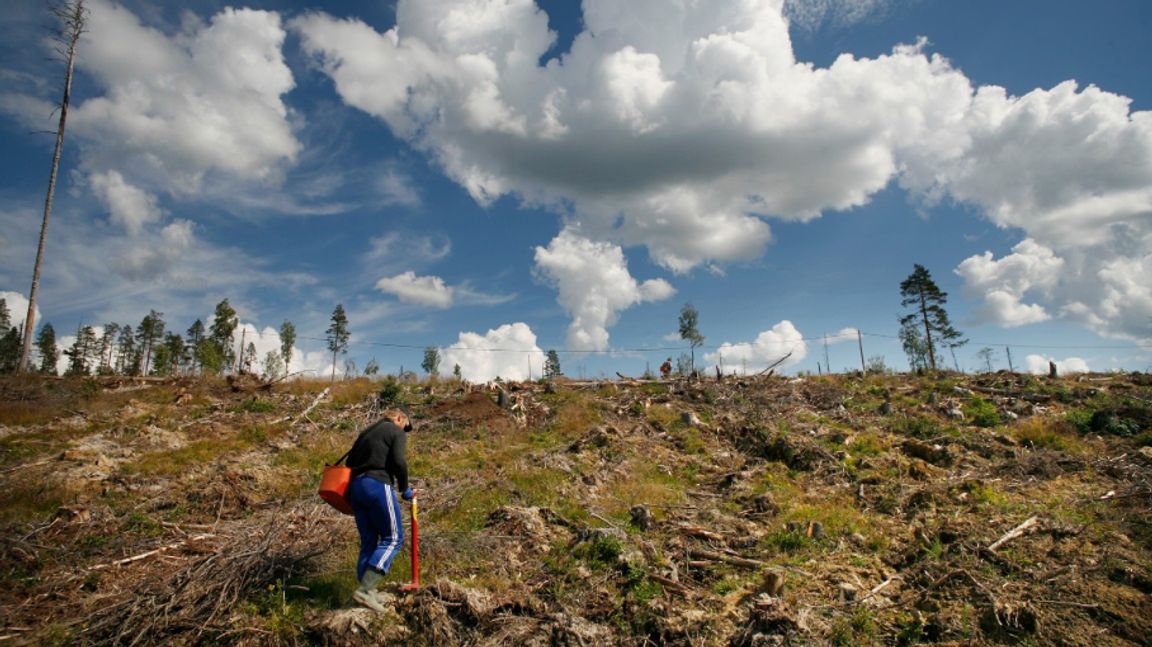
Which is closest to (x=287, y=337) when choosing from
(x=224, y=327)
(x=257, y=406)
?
(x=224, y=327)

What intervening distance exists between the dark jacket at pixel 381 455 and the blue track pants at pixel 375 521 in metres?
0.10

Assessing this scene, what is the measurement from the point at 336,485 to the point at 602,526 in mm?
4361

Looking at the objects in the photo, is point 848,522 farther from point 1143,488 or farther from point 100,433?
point 100,433

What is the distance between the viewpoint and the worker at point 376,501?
16.3ft

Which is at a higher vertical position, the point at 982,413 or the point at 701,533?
the point at 982,413

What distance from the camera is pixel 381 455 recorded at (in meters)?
5.14

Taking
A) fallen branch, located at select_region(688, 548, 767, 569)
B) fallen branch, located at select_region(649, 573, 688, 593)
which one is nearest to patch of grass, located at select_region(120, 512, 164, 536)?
fallen branch, located at select_region(649, 573, 688, 593)

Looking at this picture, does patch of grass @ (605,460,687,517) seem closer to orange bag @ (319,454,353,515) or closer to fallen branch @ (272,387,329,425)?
orange bag @ (319,454,353,515)

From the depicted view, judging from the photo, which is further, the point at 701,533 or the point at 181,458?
the point at 181,458

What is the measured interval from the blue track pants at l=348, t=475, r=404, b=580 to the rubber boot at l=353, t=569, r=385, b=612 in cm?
7

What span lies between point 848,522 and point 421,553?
20.6 feet

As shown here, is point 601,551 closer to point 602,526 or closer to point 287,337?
point 602,526

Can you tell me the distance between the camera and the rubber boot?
4932mm

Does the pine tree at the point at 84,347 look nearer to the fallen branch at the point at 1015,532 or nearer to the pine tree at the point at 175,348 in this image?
the pine tree at the point at 175,348
